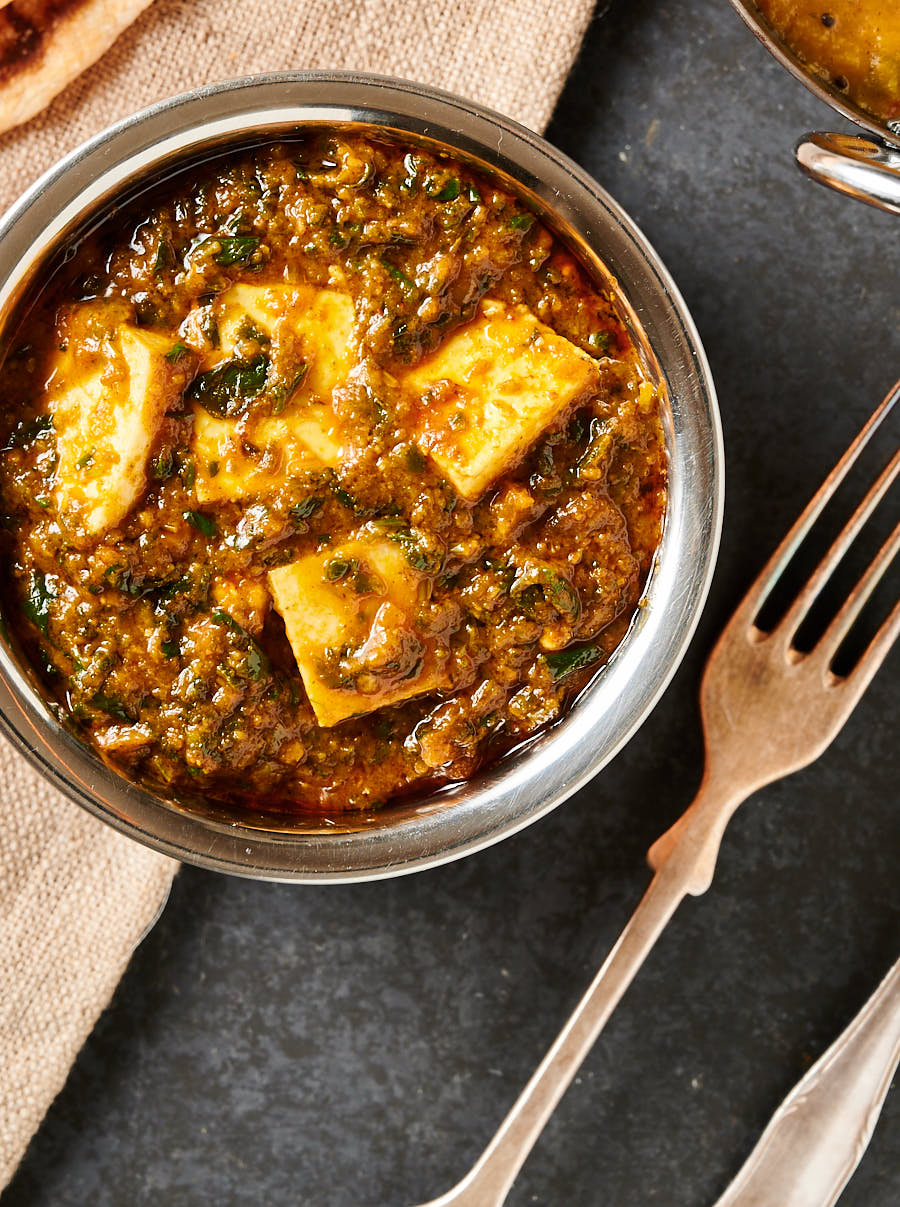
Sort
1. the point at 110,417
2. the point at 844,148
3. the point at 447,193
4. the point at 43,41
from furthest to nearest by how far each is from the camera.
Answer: the point at 43,41 < the point at 844,148 < the point at 447,193 < the point at 110,417

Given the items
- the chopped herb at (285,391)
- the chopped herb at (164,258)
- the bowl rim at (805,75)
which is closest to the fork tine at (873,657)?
the bowl rim at (805,75)

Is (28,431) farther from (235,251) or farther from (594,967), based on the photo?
(594,967)

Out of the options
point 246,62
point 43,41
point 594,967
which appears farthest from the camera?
point 594,967

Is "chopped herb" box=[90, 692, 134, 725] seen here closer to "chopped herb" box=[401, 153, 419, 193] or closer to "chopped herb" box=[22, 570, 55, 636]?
"chopped herb" box=[22, 570, 55, 636]

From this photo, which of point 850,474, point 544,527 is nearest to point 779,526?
point 850,474

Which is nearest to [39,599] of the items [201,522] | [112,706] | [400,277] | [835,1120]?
[112,706]

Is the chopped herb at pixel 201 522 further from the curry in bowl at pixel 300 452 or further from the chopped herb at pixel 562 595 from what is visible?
the chopped herb at pixel 562 595

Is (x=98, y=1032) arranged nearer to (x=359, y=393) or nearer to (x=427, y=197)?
(x=359, y=393)

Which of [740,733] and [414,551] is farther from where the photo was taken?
[740,733]
